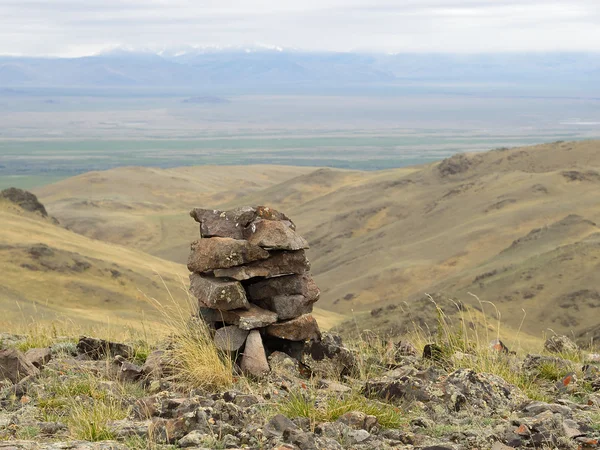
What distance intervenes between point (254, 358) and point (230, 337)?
0.32 metres

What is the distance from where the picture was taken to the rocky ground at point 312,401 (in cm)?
521

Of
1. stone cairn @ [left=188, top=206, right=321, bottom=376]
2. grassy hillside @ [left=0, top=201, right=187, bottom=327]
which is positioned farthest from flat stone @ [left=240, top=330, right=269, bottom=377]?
grassy hillside @ [left=0, top=201, right=187, bottom=327]

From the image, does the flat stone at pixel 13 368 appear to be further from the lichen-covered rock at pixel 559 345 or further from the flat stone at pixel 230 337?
the lichen-covered rock at pixel 559 345

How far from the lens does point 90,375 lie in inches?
264

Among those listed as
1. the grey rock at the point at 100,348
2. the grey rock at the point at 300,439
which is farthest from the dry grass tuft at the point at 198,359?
the grey rock at the point at 300,439

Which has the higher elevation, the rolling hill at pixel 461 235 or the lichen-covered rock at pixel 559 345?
the lichen-covered rock at pixel 559 345

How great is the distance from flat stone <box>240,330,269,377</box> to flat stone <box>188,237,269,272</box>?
71cm

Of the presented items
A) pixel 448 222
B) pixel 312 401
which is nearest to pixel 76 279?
pixel 312 401

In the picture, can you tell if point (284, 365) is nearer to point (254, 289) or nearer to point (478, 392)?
point (254, 289)

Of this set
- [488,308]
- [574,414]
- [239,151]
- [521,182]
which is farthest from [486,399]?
[239,151]

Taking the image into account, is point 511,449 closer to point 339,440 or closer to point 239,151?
point 339,440

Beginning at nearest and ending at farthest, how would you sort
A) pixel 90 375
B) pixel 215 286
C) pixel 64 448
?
1. pixel 64 448
2. pixel 90 375
3. pixel 215 286

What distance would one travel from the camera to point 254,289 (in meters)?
7.67

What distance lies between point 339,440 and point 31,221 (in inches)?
1284
